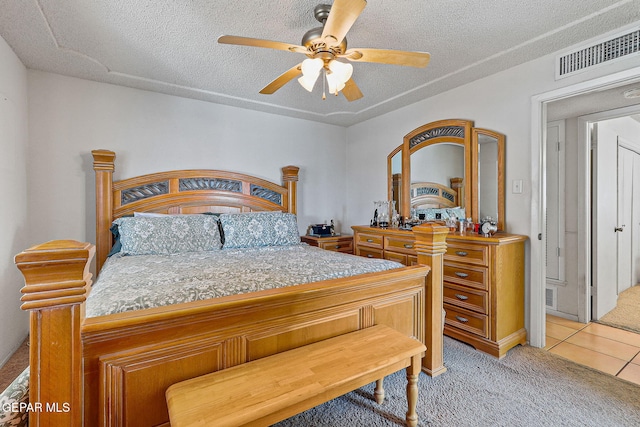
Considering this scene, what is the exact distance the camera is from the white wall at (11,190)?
2.22 meters

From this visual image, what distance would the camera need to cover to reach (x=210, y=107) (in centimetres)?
354

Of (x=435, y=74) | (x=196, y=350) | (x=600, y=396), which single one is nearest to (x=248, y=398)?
(x=196, y=350)

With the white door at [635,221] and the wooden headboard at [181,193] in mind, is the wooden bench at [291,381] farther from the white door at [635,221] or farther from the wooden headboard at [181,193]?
the white door at [635,221]

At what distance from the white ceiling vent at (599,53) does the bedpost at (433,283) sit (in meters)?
1.69

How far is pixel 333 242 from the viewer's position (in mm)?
3826

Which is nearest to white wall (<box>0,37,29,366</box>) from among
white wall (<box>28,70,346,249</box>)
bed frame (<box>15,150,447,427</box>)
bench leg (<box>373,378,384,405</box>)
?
white wall (<box>28,70,346,249</box>)

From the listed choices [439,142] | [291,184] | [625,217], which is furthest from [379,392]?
[625,217]

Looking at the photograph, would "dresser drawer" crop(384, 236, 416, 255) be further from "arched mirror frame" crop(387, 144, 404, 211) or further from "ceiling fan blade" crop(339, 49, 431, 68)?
"ceiling fan blade" crop(339, 49, 431, 68)

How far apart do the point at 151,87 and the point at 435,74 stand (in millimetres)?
2909

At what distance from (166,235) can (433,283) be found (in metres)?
2.24

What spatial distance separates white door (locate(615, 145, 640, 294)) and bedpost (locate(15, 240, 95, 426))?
4.96 meters

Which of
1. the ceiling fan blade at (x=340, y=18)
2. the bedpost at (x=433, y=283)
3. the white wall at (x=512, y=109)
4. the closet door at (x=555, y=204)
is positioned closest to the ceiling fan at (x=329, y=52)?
the ceiling fan blade at (x=340, y=18)

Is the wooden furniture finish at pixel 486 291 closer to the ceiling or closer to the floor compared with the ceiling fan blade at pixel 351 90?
closer to the floor

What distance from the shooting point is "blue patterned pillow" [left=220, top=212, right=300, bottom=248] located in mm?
2879
